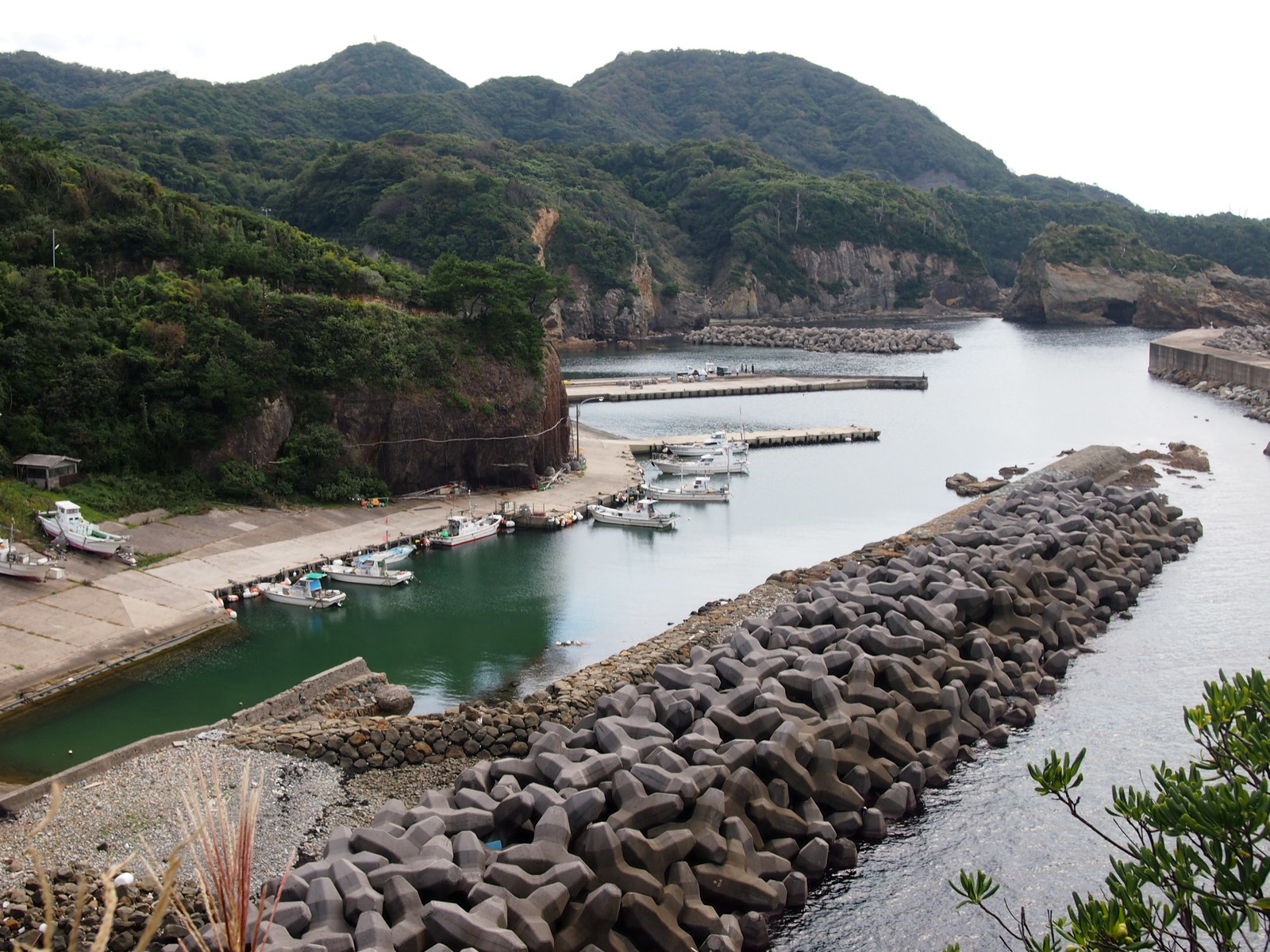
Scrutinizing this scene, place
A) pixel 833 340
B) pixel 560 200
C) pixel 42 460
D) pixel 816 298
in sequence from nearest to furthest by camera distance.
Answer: pixel 42 460 → pixel 833 340 → pixel 560 200 → pixel 816 298

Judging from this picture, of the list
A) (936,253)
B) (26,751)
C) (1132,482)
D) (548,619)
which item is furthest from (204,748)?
(936,253)

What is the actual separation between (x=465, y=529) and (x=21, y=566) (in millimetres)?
15000

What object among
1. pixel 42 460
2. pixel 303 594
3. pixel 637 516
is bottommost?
pixel 637 516

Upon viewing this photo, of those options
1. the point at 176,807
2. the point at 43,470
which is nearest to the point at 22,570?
the point at 43,470

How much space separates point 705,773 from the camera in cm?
1705

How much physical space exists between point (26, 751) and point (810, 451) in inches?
1786

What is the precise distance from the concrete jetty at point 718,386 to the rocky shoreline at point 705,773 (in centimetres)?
4938

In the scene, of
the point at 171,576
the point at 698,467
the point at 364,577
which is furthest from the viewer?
the point at 698,467

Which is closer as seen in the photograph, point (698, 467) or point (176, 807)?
point (176, 807)

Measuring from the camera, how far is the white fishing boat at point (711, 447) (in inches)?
2210

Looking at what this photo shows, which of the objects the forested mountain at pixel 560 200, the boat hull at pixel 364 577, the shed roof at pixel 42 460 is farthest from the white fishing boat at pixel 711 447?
the forested mountain at pixel 560 200

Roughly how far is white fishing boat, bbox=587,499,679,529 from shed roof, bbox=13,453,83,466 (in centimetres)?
1925

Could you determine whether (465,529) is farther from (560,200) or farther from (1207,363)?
(560,200)

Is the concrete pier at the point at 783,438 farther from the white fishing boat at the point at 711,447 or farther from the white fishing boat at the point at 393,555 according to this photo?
the white fishing boat at the point at 393,555
